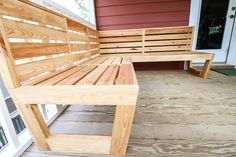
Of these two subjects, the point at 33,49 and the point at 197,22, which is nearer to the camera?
the point at 33,49

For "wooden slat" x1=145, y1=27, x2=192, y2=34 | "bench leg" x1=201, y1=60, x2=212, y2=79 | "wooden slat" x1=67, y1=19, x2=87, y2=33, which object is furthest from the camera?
"wooden slat" x1=145, y1=27, x2=192, y2=34

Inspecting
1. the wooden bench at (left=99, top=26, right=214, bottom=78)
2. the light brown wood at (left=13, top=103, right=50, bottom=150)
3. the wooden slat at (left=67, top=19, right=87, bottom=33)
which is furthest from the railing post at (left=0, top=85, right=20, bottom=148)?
the wooden bench at (left=99, top=26, right=214, bottom=78)

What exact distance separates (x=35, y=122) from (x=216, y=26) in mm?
3721

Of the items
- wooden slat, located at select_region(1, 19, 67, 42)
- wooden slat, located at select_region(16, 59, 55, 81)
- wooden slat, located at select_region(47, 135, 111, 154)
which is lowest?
wooden slat, located at select_region(47, 135, 111, 154)

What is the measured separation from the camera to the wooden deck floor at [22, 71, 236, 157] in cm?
85

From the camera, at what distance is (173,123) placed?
109 cm

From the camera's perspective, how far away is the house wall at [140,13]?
2.66 metres

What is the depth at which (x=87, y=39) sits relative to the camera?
1956 millimetres

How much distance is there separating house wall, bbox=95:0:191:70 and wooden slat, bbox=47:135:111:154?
2522 mm

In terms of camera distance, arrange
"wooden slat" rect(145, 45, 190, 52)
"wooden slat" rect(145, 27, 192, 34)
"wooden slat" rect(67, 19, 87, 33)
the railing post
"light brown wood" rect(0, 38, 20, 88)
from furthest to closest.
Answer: "wooden slat" rect(145, 45, 190, 52), "wooden slat" rect(145, 27, 192, 34), "wooden slat" rect(67, 19, 87, 33), the railing post, "light brown wood" rect(0, 38, 20, 88)

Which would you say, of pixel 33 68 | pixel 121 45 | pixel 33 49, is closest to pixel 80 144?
pixel 33 68

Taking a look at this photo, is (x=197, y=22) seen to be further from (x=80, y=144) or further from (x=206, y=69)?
(x=80, y=144)

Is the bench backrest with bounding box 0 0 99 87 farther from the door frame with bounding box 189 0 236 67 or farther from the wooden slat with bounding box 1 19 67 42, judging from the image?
the door frame with bounding box 189 0 236 67

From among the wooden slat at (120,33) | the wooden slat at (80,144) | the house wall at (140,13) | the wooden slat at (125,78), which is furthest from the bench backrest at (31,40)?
the house wall at (140,13)
